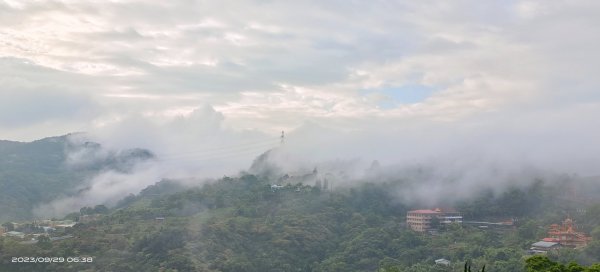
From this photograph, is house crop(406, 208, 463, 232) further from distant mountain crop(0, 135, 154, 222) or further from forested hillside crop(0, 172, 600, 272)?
distant mountain crop(0, 135, 154, 222)

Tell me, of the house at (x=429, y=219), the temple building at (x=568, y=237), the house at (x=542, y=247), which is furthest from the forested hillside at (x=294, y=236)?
the house at (x=429, y=219)

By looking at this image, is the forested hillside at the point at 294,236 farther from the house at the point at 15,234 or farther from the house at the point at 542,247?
the house at the point at 15,234

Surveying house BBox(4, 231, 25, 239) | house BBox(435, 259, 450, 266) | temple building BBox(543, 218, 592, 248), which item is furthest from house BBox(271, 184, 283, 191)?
temple building BBox(543, 218, 592, 248)

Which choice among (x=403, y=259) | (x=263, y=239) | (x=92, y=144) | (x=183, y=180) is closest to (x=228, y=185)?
(x=183, y=180)

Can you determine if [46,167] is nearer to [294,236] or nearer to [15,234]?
[15,234]

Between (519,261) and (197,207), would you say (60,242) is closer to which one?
(197,207)

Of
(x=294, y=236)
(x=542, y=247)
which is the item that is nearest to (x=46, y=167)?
(x=294, y=236)
